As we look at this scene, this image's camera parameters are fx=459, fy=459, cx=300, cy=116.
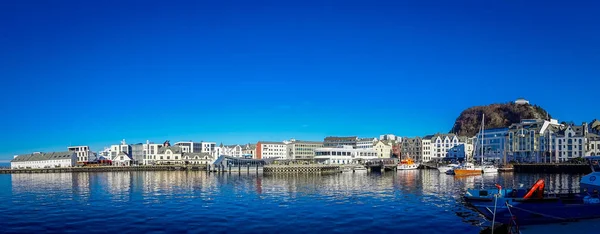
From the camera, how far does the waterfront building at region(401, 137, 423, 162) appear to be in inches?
7052

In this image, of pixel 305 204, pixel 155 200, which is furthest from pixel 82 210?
pixel 305 204

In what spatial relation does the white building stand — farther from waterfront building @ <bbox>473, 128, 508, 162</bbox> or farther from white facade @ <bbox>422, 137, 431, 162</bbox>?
waterfront building @ <bbox>473, 128, 508, 162</bbox>

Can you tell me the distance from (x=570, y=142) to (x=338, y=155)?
66.5 metres

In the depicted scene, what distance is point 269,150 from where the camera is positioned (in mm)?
196000

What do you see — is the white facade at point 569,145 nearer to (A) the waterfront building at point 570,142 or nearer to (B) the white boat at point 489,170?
(A) the waterfront building at point 570,142

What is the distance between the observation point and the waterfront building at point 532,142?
134375 mm

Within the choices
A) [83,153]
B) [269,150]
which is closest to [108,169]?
[83,153]

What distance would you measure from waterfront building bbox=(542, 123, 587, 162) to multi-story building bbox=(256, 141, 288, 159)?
103621 millimetres

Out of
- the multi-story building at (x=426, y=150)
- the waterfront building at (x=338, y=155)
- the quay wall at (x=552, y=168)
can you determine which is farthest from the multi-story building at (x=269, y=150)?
the quay wall at (x=552, y=168)

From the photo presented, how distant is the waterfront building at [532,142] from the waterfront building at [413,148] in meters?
36.2

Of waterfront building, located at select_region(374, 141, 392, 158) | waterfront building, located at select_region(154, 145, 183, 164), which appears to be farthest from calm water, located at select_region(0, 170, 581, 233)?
waterfront building, located at select_region(374, 141, 392, 158)

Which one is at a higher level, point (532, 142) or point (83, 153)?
point (532, 142)

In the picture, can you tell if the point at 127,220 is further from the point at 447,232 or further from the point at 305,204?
the point at 447,232

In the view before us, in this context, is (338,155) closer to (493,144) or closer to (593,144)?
(493,144)
